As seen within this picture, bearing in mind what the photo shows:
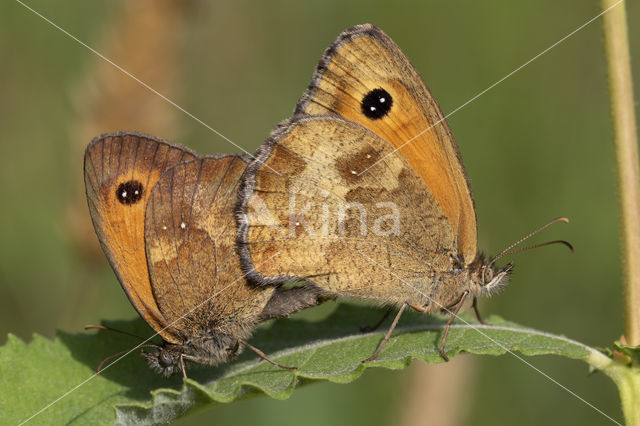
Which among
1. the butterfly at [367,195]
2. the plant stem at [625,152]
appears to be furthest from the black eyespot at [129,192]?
the plant stem at [625,152]

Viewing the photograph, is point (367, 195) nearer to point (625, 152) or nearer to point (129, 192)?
point (129, 192)

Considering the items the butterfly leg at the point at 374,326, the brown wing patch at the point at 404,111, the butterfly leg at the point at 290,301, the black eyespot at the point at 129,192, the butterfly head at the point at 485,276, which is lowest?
the butterfly leg at the point at 374,326

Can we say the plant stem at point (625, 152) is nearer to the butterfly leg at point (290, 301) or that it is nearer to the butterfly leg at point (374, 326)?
the butterfly leg at point (374, 326)

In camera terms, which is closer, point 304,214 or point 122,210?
point 122,210

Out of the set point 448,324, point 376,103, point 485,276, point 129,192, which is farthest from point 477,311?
point 129,192

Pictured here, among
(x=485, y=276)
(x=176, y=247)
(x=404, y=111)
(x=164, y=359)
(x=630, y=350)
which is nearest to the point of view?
(x=630, y=350)

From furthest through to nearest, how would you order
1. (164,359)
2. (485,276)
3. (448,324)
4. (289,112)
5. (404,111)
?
(289,112) < (485,276) < (404,111) < (164,359) < (448,324)
